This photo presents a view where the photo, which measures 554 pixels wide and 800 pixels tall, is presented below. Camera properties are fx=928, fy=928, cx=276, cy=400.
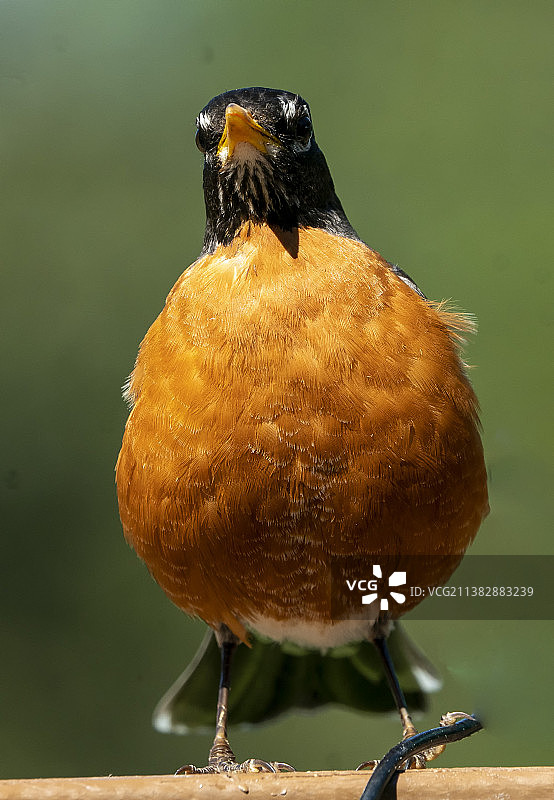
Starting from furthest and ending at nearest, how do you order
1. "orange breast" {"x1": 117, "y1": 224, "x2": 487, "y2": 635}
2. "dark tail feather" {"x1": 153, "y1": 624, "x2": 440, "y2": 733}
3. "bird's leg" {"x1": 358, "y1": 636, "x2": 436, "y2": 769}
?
"dark tail feather" {"x1": 153, "y1": 624, "x2": 440, "y2": 733}
"bird's leg" {"x1": 358, "y1": 636, "x2": 436, "y2": 769}
"orange breast" {"x1": 117, "y1": 224, "x2": 487, "y2": 635}

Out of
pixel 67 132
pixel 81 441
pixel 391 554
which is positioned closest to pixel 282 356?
pixel 391 554

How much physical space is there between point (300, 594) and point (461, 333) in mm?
740

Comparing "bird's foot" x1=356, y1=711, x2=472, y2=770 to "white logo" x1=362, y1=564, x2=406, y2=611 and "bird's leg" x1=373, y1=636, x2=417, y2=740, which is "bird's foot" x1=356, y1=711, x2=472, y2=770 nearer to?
"bird's leg" x1=373, y1=636, x2=417, y2=740

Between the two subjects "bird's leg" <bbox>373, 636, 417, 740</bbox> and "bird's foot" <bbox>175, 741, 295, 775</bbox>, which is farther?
"bird's leg" <bbox>373, 636, 417, 740</bbox>

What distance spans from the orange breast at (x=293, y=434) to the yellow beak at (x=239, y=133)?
23 centimetres

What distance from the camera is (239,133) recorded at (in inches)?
82.6

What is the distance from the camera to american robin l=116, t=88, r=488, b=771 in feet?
6.40

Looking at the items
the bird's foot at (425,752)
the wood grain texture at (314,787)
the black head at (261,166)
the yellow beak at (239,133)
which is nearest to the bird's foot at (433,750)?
the bird's foot at (425,752)

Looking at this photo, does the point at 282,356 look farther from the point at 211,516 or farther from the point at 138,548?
the point at 138,548

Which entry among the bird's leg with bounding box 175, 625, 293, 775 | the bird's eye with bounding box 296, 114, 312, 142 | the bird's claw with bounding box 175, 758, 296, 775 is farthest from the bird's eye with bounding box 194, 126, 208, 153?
the bird's claw with bounding box 175, 758, 296, 775

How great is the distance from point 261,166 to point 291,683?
59.5 inches

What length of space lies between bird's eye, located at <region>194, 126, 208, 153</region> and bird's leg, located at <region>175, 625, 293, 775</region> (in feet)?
4.08

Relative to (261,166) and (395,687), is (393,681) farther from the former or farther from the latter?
(261,166)

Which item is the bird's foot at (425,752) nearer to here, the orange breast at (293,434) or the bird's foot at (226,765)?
the bird's foot at (226,765)
